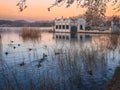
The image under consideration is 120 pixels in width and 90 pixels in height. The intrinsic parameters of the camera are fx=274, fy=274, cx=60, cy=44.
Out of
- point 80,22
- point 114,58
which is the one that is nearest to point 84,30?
point 80,22

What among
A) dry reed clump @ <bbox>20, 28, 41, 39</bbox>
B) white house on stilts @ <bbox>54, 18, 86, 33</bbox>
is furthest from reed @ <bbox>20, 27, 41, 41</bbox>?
white house on stilts @ <bbox>54, 18, 86, 33</bbox>

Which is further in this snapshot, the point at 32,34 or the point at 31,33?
the point at 31,33

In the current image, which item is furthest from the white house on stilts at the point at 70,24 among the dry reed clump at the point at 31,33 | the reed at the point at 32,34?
the reed at the point at 32,34

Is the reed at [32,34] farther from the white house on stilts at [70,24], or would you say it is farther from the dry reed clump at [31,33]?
the white house on stilts at [70,24]

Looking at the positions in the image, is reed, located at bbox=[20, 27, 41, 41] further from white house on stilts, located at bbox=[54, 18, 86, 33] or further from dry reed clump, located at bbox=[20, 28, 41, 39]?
white house on stilts, located at bbox=[54, 18, 86, 33]

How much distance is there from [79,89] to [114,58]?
10.2 m

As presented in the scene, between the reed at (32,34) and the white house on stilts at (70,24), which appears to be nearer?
the reed at (32,34)

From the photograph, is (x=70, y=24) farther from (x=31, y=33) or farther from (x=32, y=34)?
(x=32, y=34)

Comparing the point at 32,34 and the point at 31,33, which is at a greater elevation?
the point at 31,33

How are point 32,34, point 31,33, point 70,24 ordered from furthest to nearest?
point 70,24, point 31,33, point 32,34

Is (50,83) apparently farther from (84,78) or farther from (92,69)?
(92,69)

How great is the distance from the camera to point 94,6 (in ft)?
26.9

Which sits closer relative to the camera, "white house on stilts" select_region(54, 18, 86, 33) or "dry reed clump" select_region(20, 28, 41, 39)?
"dry reed clump" select_region(20, 28, 41, 39)

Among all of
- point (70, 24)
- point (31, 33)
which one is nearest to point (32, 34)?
point (31, 33)
